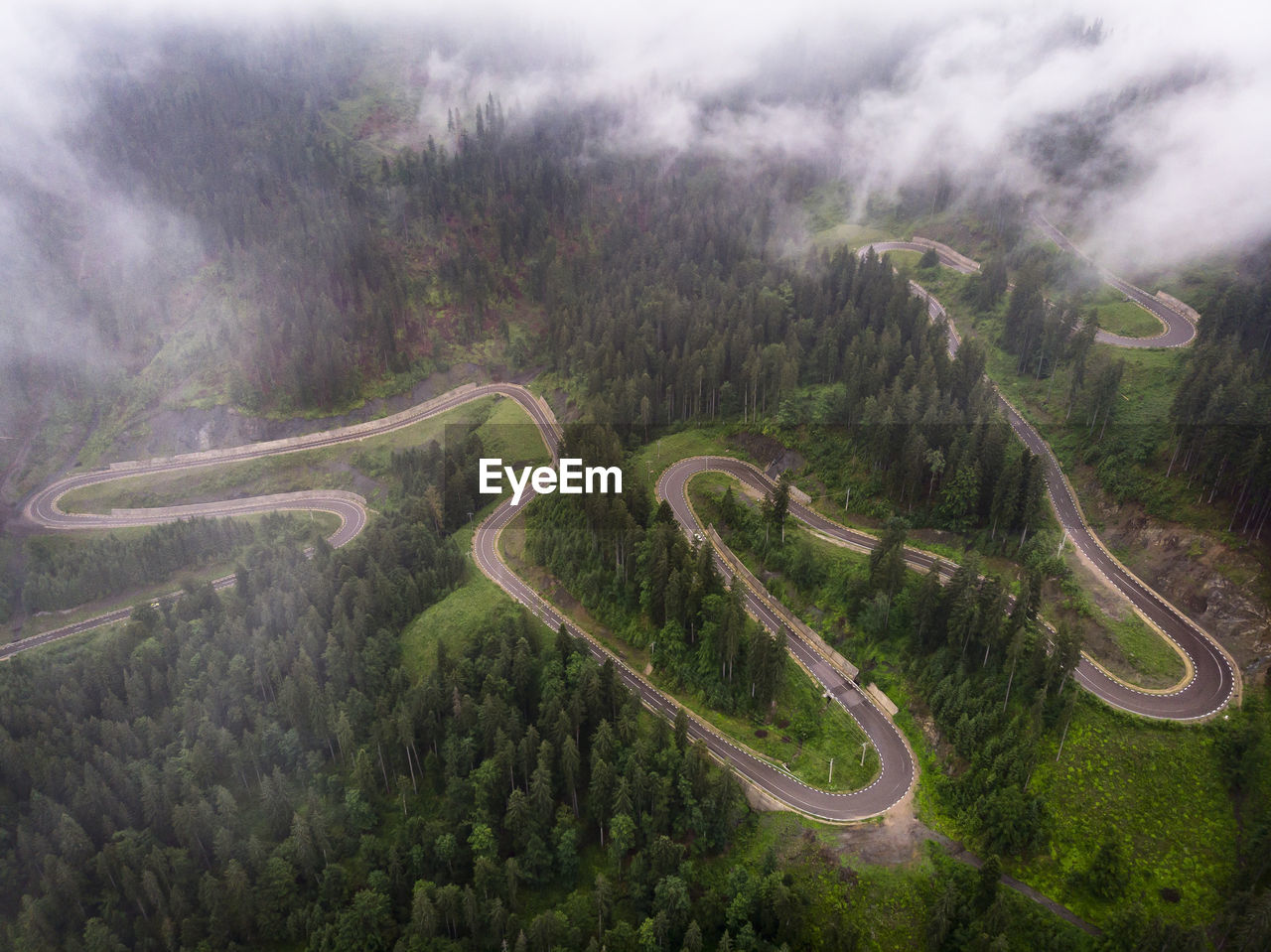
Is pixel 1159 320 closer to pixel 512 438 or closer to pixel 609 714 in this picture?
pixel 609 714

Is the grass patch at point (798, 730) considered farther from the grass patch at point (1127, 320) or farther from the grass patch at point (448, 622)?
the grass patch at point (1127, 320)

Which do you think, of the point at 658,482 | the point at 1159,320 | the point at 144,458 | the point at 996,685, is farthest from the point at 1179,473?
the point at 144,458

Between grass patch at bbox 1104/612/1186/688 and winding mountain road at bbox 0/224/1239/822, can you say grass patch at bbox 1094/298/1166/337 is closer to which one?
winding mountain road at bbox 0/224/1239/822

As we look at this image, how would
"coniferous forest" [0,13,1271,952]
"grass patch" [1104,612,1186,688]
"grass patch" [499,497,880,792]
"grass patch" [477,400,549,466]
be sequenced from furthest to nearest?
"grass patch" [477,400,549,466], "grass patch" [499,497,880,792], "grass patch" [1104,612,1186,688], "coniferous forest" [0,13,1271,952]

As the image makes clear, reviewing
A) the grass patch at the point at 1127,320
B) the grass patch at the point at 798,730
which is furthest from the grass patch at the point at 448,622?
the grass patch at the point at 1127,320

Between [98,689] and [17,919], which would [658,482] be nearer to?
[98,689]

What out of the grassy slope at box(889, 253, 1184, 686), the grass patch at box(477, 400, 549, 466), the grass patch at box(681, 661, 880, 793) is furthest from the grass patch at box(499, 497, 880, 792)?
the grass patch at box(477, 400, 549, 466)

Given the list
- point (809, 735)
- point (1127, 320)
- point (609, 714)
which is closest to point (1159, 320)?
point (1127, 320)
